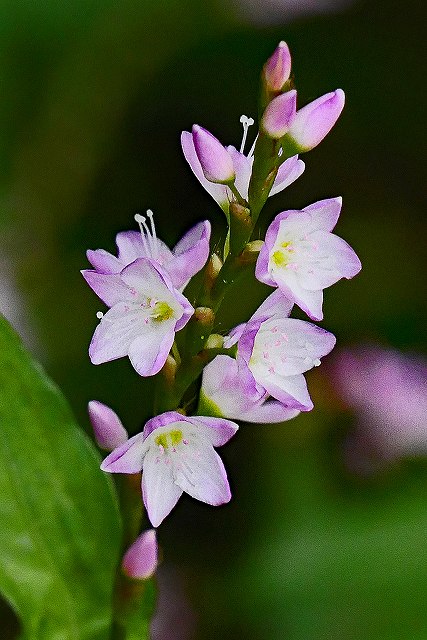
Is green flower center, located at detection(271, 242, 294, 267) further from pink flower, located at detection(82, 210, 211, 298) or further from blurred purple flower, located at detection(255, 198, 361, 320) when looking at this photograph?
pink flower, located at detection(82, 210, 211, 298)

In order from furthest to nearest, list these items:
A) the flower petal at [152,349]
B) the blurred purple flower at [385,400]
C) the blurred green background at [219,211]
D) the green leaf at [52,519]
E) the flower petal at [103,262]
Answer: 1. the blurred purple flower at [385,400]
2. the blurred green background at [219,211]
3. the green leaf at [52,519]
4. the flower petal at [103,262]
5. the flower petal at [152,349]

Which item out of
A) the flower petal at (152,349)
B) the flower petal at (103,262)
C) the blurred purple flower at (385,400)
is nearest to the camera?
the flower petal at (152,349)

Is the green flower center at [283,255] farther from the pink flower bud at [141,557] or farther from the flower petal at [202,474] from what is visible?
the pink flower bud at [141,557]

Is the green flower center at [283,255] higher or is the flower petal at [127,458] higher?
the green flower center at [283,255]

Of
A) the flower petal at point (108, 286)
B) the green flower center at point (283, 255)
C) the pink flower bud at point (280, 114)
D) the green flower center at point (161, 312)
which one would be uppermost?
the pink flower bud at point (280, 114)

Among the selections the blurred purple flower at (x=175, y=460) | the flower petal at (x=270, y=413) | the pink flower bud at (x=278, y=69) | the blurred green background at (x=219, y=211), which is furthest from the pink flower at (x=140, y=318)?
the blurred green background at (x=219, y=211)

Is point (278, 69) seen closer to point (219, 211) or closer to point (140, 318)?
point (140, 318)

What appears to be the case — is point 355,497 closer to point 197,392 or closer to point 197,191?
point 197,191

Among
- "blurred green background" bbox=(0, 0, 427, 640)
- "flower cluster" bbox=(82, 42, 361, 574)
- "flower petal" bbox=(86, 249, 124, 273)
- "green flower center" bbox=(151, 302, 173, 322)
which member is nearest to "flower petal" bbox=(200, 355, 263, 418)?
"flower cluster" bbox=(82, 42, 361, 574)
